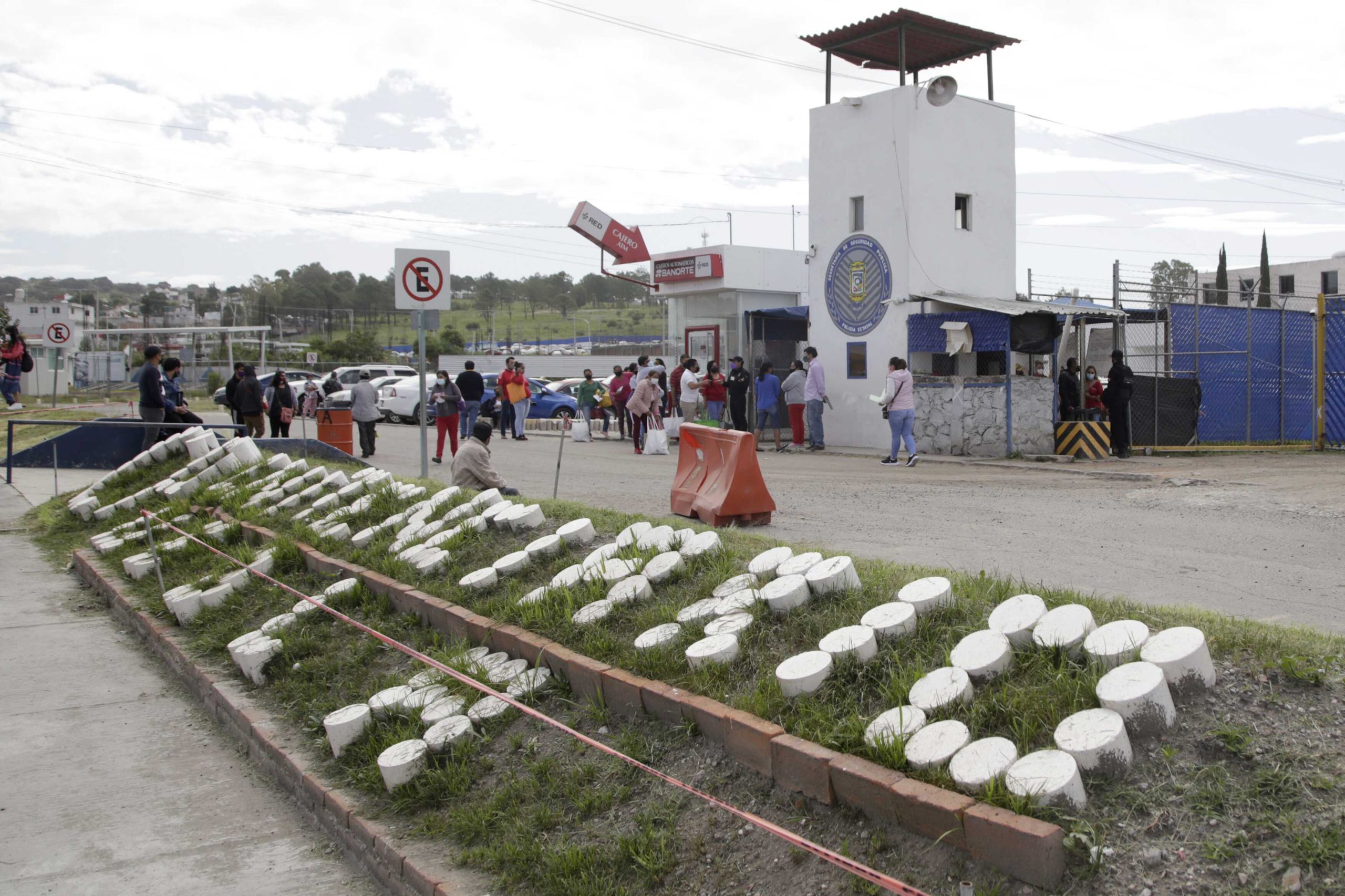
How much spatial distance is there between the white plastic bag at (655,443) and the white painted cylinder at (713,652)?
1578cm

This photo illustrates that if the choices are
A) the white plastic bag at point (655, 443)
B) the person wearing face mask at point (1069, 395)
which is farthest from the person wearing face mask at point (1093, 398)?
the white plastic bag at point (655, 443)

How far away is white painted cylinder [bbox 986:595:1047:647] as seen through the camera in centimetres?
420

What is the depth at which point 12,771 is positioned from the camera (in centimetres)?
568

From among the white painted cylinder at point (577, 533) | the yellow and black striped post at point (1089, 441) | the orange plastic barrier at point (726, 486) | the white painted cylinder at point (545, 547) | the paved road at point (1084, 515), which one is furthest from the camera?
the yellow and black striped post at point (1089, 441)

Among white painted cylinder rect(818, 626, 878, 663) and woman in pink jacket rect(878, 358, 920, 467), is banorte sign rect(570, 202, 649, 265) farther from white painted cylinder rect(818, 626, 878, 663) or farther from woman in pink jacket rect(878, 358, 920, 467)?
white painted cylinder rect(818, 626, 878, 663)

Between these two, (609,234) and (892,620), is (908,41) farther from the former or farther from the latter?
(892,620)

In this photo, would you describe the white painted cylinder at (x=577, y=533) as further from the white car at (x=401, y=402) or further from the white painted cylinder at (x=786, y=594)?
the white car at (x=401, y=402)

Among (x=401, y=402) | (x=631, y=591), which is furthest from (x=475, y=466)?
(x=401, y=402)

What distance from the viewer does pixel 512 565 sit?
6801 mm

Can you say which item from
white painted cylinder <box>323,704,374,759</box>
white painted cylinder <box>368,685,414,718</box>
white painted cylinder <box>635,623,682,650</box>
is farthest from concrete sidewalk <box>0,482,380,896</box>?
white painted cylinder <box>635,623,682,650</box>

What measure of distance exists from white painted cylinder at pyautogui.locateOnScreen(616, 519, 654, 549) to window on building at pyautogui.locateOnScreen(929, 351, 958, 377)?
47.4ft

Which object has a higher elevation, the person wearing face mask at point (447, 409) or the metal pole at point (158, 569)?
the person wearing face mask at point (447, 409)

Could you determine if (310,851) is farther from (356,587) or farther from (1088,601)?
(1088,601)

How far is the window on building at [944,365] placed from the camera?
68.3 ft
